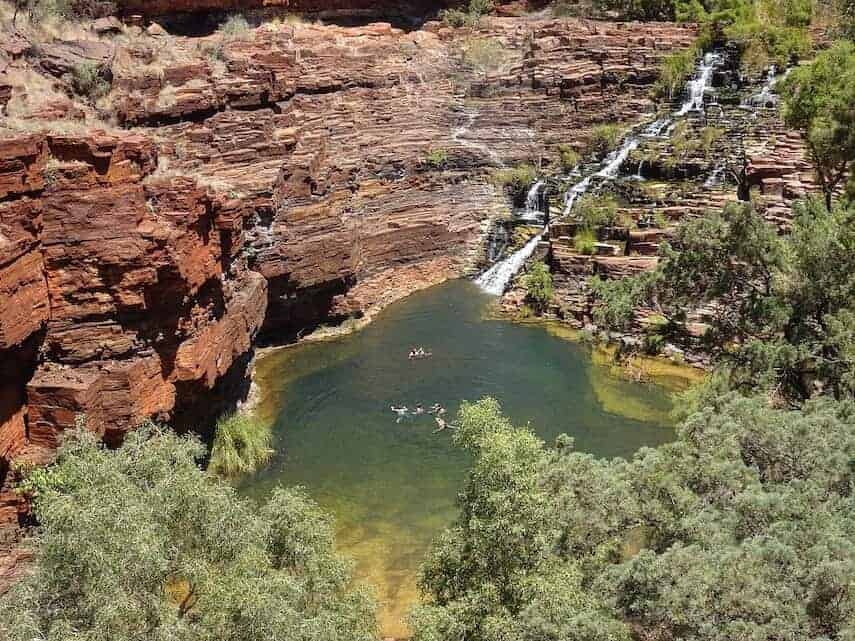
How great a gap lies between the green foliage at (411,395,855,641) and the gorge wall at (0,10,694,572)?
8.74m

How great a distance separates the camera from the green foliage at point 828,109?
731 inches

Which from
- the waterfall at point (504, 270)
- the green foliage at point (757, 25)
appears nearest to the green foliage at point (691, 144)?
the waterfall at point (504, 270)

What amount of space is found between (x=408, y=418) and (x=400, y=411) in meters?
0.47

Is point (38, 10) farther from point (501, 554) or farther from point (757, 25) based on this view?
point (757, 25)

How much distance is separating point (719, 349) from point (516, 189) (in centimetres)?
2140

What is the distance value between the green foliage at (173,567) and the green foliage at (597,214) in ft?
70.8

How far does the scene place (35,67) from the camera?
21141 millimetres

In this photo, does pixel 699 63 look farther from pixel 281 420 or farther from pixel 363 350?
pixel 281 420

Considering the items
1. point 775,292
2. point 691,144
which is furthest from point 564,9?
point 775,292

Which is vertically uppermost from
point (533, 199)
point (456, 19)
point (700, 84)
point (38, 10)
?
point (456, 19)

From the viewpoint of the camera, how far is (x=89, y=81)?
74.6 ft

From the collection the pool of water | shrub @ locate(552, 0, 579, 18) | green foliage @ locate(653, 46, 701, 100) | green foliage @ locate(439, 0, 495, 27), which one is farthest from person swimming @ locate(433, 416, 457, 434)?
shrub @ locate(552, 0, 579, 18)

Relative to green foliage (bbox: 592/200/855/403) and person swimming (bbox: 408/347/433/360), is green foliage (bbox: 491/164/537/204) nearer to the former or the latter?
person swimming (bbox: 408/347/433/360)

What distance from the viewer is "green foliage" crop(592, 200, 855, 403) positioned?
529 inches
